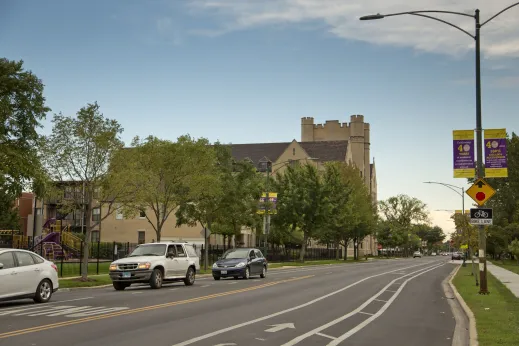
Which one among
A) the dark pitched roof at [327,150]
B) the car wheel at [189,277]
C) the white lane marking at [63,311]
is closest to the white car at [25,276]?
the white lane marking at [63,311]

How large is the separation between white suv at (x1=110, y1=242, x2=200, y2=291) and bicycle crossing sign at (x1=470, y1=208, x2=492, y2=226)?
1146 centimetres

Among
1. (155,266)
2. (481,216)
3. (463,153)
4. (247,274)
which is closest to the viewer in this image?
(481,216)

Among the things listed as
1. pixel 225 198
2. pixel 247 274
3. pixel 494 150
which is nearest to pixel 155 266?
pixel 247 274

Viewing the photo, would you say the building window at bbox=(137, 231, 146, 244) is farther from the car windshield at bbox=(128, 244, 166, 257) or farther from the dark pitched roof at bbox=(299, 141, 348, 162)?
the car windshield at bbox=(128, 244, 166, 257)

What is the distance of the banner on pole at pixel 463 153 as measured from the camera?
70.8ft

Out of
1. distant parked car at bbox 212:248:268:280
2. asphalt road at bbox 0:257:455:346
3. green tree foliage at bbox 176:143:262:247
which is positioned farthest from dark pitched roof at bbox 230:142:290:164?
asphalt road at bbox 0:257:455:346

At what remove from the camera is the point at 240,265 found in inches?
1241

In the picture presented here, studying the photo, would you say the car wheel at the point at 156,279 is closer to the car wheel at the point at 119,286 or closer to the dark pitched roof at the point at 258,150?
the car wheel at the point at 119,286

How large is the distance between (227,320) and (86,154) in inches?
599

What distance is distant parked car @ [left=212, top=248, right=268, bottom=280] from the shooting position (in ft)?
103

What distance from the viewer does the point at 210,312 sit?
15891 mm

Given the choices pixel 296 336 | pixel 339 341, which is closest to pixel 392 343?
pixel 339 341

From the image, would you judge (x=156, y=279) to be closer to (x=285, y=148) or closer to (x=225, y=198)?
(x=225, y=198)

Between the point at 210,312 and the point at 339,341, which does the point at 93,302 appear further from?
the point at 339,341
